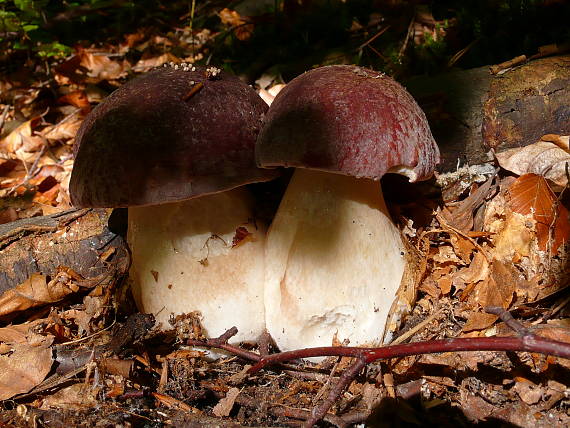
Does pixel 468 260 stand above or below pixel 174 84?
below

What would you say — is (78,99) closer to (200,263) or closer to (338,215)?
(200,263)

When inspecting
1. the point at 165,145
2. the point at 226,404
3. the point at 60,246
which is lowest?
the point at 226,404

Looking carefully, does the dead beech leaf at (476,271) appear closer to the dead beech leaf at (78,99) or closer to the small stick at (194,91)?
the small stick at (194,91)

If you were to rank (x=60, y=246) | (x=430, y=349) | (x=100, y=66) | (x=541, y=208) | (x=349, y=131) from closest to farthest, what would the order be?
(x=430, y=349) < (x=349, y=131) < (x=541, y=208) < (x=60, y=246) < (x=100, y=66)

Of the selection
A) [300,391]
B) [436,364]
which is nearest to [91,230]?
[300,391]

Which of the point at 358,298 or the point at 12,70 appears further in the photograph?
the point at 12,70

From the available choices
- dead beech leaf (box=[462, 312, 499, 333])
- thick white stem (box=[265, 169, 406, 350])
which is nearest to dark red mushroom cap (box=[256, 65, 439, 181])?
thick white stem (box=[265, 169, 406, 350])

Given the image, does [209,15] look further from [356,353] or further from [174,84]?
[356,353]

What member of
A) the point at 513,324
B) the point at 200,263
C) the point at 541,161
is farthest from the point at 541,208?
the point at 200,263
